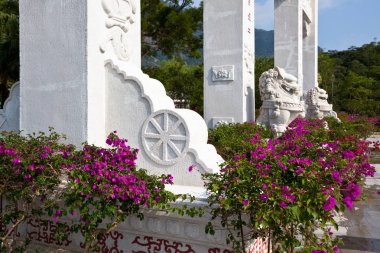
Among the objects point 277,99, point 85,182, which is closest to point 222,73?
point 277,99

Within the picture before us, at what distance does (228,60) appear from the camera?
21.7 ft

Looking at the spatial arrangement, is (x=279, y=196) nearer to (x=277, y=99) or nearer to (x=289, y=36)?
(x=277, y=99)

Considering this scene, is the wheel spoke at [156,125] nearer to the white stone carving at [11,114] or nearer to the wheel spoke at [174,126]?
the wheel spoke at [174,126]

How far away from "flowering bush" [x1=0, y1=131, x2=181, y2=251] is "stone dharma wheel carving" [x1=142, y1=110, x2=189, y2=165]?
0.89 ft

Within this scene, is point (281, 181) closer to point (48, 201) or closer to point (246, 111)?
point (48, 201)

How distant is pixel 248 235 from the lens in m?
1.90

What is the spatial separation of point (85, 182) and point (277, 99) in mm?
5096

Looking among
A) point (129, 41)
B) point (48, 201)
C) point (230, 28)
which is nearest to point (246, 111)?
point (230, 28)

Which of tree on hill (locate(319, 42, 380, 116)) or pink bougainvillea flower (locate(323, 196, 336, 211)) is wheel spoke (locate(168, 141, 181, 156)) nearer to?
pink bougainvillea flower (locate(323, 196, 336, 211))

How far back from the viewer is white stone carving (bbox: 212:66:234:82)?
6605mm

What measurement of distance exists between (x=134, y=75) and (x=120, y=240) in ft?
3.60

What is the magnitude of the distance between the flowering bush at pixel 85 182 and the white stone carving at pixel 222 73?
4712mm

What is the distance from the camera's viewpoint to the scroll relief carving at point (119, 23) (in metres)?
2.60

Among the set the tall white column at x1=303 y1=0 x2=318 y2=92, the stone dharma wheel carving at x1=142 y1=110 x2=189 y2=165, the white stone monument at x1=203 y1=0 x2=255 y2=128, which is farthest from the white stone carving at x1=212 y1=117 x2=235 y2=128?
the tall white column at x1=303 y1=0 x2=318 y2=92
